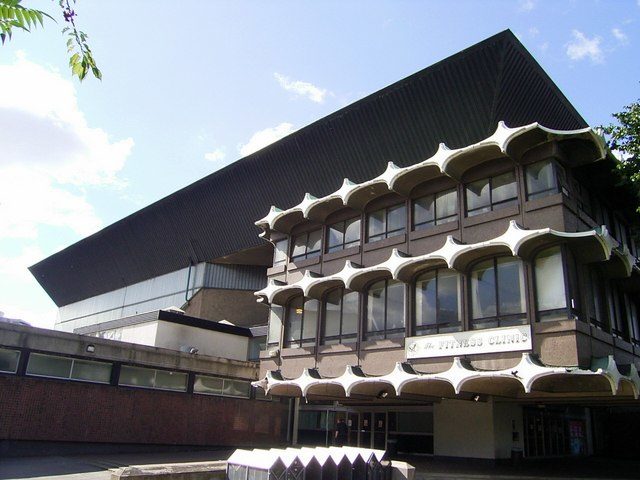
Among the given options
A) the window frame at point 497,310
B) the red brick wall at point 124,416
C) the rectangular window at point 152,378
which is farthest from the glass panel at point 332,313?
the rectangular window at point 152,378

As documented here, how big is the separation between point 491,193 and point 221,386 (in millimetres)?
17130

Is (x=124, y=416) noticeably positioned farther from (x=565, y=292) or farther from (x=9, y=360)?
(x=565, y=292)

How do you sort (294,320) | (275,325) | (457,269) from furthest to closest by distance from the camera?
(275,325) < (294,320) < (457,269)

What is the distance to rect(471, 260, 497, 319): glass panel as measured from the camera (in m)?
19.6

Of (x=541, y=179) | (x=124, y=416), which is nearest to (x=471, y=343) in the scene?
(x=541, y=179)

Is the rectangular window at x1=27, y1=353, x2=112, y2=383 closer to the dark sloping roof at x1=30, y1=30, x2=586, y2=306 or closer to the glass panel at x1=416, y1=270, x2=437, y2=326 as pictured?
the glass panel at x1=416, y1=270, x2=437, y2=326

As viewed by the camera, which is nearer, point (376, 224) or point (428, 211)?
point (428, 211)

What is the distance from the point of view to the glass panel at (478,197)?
21.1m

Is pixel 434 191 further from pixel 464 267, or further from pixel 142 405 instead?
pixel 142 405

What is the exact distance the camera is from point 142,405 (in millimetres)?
24547

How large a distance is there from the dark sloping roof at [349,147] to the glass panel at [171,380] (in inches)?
456

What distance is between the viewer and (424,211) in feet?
76.1

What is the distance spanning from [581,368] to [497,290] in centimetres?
393

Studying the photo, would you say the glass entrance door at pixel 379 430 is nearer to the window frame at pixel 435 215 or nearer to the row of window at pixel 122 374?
the row of window at pixel 122 374
